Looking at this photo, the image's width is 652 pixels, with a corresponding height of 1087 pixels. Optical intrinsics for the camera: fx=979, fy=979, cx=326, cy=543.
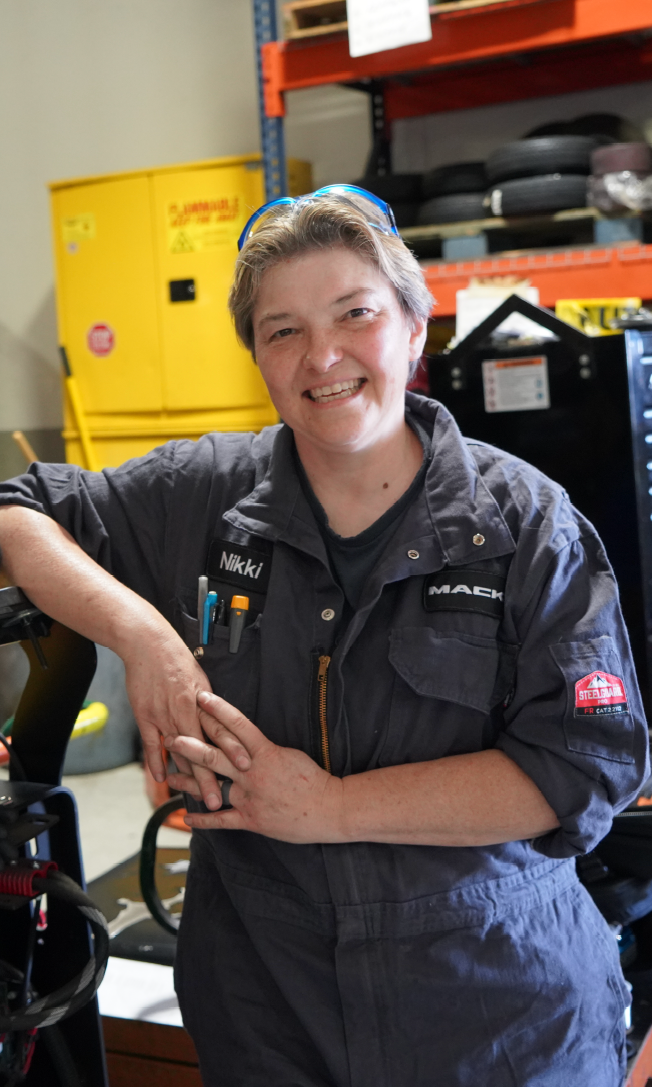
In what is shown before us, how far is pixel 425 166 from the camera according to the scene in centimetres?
431

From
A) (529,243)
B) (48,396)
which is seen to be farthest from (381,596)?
(48,396)

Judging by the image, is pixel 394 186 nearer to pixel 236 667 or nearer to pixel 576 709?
pixel 236 667

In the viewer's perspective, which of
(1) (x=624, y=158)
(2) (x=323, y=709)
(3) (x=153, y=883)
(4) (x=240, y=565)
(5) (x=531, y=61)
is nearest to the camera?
(2) (x=323, y=709)

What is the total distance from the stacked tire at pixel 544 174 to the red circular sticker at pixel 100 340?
6.46 ft

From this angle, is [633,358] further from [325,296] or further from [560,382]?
[325,296]

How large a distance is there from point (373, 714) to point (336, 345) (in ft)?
1.49

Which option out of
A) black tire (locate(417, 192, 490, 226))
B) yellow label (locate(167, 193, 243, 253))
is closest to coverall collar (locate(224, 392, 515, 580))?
black tire (locate(417, 192, 490, 226))

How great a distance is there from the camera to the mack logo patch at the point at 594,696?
42.5 inches

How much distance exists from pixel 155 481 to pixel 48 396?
4.16 m

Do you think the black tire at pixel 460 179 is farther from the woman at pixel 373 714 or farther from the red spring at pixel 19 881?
the red spring at pixel 19 881

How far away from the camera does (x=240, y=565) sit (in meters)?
1.29

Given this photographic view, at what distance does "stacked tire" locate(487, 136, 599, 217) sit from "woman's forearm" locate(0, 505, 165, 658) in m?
2.36

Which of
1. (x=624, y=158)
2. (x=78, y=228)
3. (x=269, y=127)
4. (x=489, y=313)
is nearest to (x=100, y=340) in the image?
(x=78, y=228)

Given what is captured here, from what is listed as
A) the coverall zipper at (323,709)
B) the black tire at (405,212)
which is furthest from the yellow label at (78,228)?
the coverall zipper at (323,709)
